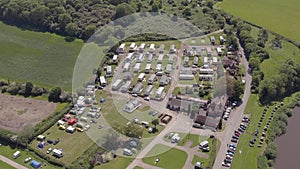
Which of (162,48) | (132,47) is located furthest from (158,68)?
(132,47)

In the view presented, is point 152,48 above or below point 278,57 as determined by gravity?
below

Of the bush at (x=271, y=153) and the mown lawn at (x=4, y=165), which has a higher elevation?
the bush at (x=271, y=153)

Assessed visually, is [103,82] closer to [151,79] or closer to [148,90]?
[148,90]

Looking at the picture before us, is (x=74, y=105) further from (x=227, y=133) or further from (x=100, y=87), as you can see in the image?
(x=227, y=133)

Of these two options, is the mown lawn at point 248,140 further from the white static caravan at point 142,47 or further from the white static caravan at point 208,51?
the white static caravan at point 142,47

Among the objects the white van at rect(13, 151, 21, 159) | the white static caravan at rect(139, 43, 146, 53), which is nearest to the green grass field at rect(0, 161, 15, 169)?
the white van at rect(13, 151, 21, 159)

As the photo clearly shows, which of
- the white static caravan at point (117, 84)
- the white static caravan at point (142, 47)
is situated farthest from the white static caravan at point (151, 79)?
the white static caravan at point (142, 47)

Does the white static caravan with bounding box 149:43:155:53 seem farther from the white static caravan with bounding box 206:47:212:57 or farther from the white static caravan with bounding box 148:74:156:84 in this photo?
the white static caravan with bounding box 206:47:212:57
